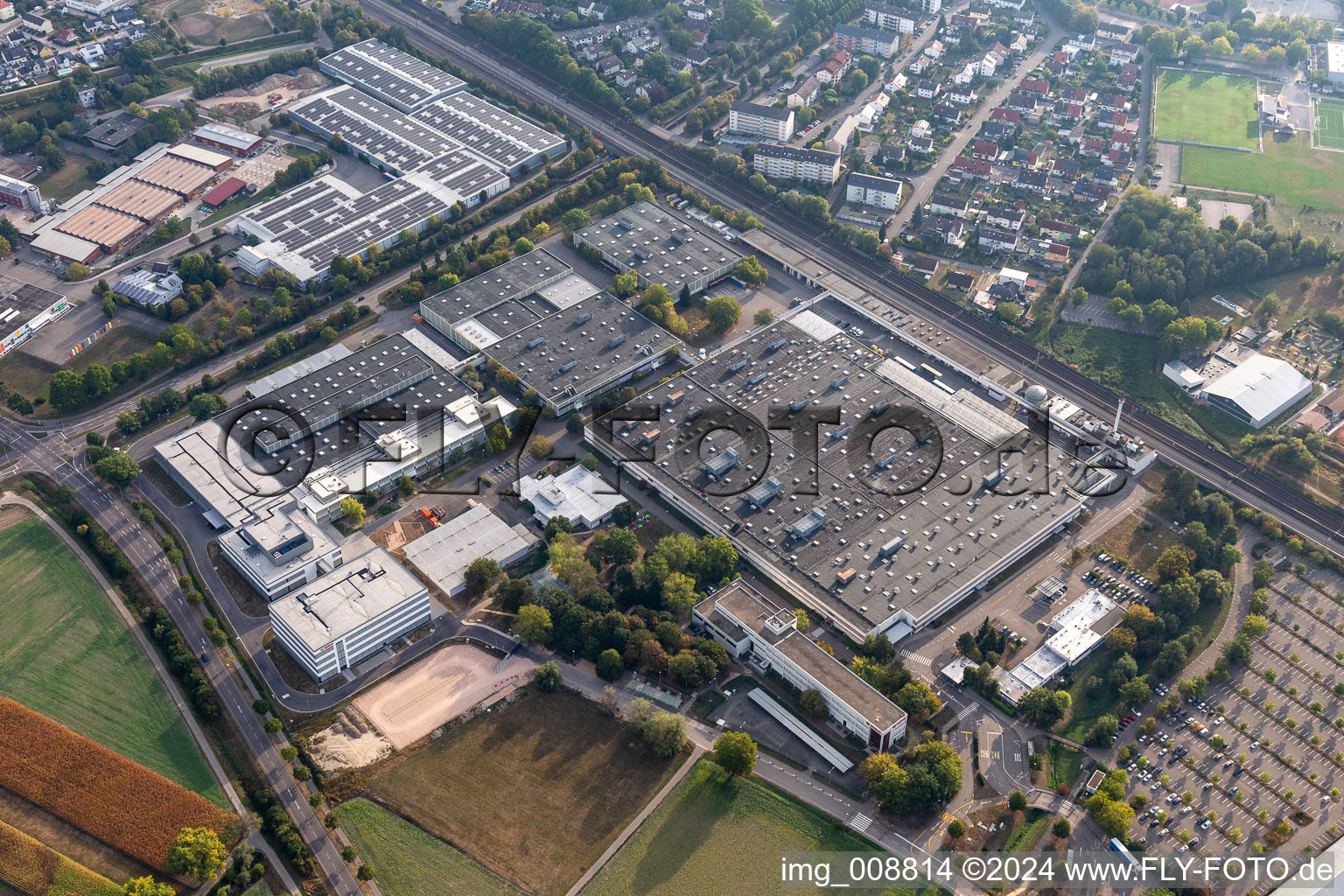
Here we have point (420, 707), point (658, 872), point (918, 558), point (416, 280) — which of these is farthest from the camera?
point (416, 280)

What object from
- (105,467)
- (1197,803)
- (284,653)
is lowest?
(1197,803)

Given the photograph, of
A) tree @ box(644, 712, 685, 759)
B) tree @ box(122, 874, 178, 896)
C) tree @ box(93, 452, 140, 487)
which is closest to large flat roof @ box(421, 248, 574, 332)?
tree @ box(93, 452, 140, 487)

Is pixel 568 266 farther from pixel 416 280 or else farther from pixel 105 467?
pixel 105 467

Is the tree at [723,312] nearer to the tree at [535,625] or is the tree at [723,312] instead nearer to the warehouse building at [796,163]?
the warehouse building at [796,163]

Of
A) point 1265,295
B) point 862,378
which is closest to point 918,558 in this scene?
point 862,378

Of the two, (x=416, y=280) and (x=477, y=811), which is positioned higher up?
(x=416, y=280)

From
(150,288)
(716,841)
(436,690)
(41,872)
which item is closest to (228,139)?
(150,288)
